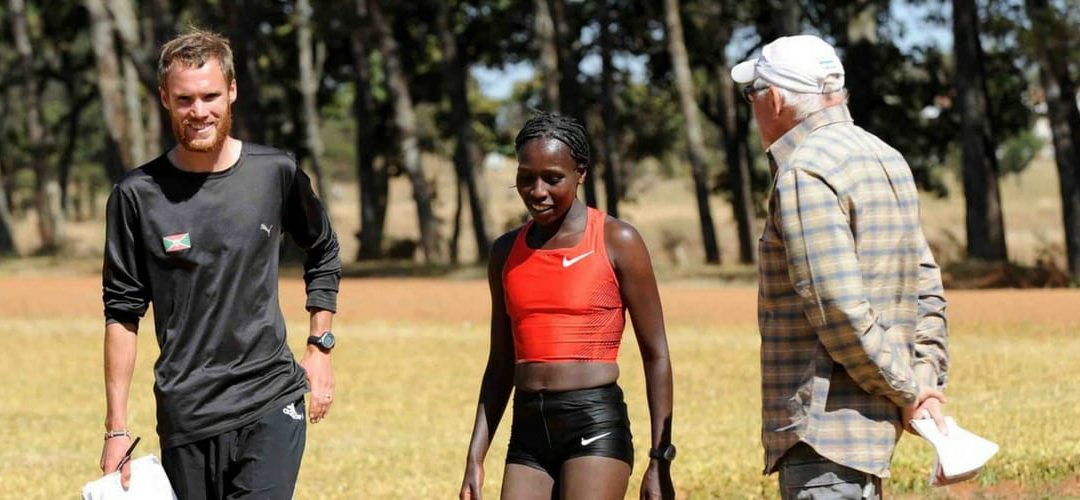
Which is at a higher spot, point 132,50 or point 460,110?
point 132,50

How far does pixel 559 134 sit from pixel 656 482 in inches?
46.7

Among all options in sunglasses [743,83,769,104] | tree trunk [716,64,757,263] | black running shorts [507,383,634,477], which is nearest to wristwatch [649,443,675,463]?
black running shorts [507,383,634,477]

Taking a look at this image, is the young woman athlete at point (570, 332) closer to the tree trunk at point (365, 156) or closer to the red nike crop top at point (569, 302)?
the red nike crop top at point (569, 302)

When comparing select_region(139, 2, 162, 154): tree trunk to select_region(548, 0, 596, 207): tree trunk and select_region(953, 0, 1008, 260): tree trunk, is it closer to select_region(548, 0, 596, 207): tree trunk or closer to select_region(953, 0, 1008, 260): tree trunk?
select_region(548, 0, 596, 207): tree trunk

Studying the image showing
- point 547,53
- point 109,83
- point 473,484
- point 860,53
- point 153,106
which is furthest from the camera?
point 153,106

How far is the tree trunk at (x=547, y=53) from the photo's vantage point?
37537 millimetres

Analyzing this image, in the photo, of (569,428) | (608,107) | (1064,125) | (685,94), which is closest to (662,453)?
(569,428)

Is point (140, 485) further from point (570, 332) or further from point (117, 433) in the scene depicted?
point (570, 332)

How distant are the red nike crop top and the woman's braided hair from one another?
0.23 meters

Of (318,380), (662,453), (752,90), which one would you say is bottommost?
(662,453)

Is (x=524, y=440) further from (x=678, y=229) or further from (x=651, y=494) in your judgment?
(x=678, y=229)

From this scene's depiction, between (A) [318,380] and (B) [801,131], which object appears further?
(A) [318,380]

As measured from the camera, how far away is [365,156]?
1785 inches

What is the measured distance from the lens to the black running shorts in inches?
217
